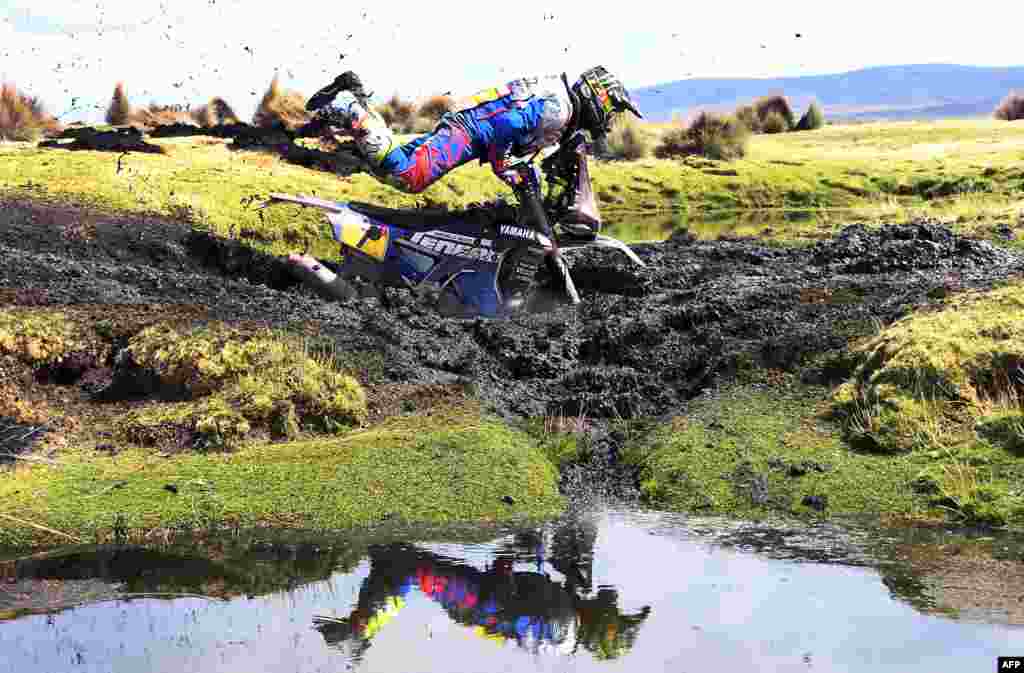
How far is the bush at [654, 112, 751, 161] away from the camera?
4731 centimetres

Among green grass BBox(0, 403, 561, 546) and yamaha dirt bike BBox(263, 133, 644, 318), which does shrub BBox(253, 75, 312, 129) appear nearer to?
yamaha dirt bike BBox(263, 133, 644, 318)

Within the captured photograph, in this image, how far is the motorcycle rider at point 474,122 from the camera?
1656 centimetres

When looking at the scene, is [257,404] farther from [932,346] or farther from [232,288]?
[932,346]

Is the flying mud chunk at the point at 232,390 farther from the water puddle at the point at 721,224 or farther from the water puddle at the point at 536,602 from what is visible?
the water puddle at the point at 721,224

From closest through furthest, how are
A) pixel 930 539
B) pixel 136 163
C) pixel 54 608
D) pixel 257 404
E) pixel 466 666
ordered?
pixel 466 666, pixel 54 608, pixel 930 539, pixel 257 404, pixel 136 163

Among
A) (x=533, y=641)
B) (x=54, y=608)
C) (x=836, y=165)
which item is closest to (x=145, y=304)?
(x=54, y=608)

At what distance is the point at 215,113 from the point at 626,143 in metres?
15.0

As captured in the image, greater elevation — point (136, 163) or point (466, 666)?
point (136, 163)

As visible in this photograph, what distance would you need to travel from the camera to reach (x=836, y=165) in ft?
141

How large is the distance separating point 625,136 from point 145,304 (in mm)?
34740

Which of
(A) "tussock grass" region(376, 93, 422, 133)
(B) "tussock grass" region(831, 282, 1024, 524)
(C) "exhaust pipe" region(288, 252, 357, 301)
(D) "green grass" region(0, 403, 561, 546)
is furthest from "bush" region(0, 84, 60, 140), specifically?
(B) "tussock grass" region(831, 282, 1024, 524)

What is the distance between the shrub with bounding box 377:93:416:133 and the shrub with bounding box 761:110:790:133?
1851cm

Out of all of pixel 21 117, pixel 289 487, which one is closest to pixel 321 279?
pixel 289 487

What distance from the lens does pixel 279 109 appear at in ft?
143
